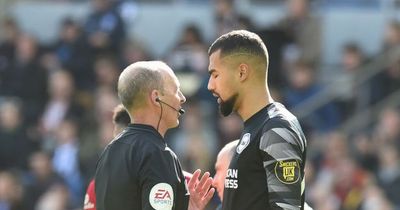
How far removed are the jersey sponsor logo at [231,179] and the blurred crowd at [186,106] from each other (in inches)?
221

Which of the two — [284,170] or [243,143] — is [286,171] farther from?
[243,143]

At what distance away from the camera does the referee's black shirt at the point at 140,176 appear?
5371mm

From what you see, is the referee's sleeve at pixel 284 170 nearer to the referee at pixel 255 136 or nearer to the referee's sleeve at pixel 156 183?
the referee at pixel 255 136

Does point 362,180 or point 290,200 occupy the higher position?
point 290,200

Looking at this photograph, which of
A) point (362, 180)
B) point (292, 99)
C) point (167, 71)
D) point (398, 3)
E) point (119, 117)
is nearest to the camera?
point (167, 71)

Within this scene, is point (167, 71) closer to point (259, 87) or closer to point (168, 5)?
point (259, 87)

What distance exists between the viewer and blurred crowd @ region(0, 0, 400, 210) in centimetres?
1182

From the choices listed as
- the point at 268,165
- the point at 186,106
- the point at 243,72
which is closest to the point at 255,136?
the point at 268,165

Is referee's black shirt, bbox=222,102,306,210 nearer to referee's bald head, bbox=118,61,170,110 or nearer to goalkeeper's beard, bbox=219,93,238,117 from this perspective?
goalkeeper's beard, bbox=219,93,238,117

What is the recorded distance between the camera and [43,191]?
1298cm

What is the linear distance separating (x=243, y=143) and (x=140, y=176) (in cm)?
57

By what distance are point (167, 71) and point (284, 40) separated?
784 centimetres

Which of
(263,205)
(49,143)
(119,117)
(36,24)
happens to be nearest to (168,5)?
(36,24)

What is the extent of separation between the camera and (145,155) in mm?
5449
